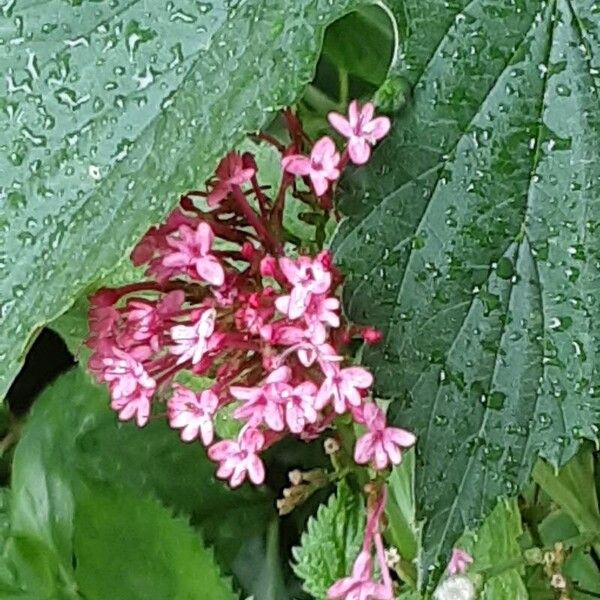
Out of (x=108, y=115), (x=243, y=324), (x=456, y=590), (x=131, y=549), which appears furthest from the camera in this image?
(x=131, y=549)

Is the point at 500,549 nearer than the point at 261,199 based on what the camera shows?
No

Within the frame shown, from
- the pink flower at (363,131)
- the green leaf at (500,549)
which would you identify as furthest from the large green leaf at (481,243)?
the green leaf at (500,549)

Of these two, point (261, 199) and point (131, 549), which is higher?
point (261, 199)

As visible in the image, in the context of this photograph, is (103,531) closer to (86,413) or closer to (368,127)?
(86,413)

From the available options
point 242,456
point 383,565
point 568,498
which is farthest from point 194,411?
point 568,498

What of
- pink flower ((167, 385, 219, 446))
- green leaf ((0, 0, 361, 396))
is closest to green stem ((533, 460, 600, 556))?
A: pink flower ((167, 385, 219, 446))

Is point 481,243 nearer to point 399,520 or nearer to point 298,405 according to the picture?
point 298,405

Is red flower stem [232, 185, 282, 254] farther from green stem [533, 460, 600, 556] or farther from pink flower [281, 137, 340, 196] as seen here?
green stem [533, 460, 600, 556]
